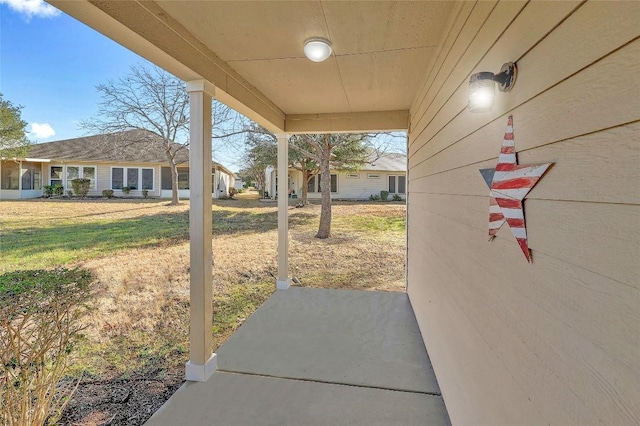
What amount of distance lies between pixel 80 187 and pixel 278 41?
1843cm

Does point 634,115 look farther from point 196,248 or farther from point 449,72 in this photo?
point 196,248

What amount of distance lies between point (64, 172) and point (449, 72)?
2052cm

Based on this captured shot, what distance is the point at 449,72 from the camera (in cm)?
213

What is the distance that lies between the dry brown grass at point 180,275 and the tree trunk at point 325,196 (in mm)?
338

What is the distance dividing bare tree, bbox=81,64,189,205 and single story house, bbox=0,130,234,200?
9.46 feet

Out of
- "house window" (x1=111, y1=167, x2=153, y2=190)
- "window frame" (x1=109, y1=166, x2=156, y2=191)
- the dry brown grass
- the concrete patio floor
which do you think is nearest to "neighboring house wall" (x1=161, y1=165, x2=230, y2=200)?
"window frame" (x1=109, y1=166, x2=156, y2=191)

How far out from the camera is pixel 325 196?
8391 mm

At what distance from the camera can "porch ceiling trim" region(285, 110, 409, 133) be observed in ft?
14.5

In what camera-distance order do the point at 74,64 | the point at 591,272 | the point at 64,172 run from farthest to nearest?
the point at 64,172, the point at 74,64, the point at 591,272

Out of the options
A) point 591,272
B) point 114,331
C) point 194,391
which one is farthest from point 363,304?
point 591,272

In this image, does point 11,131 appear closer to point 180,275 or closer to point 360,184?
point 180,275

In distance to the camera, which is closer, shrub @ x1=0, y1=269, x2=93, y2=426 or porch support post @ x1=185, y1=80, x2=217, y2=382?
shrub @ x1=0, y1=269, x2=93, y2=426

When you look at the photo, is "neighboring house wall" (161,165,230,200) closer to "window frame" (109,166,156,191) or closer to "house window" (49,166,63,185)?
"window frame" (109,166,156,191)

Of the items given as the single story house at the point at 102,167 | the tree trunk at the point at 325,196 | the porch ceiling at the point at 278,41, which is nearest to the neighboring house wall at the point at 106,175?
the single story house at the point at 102,167
